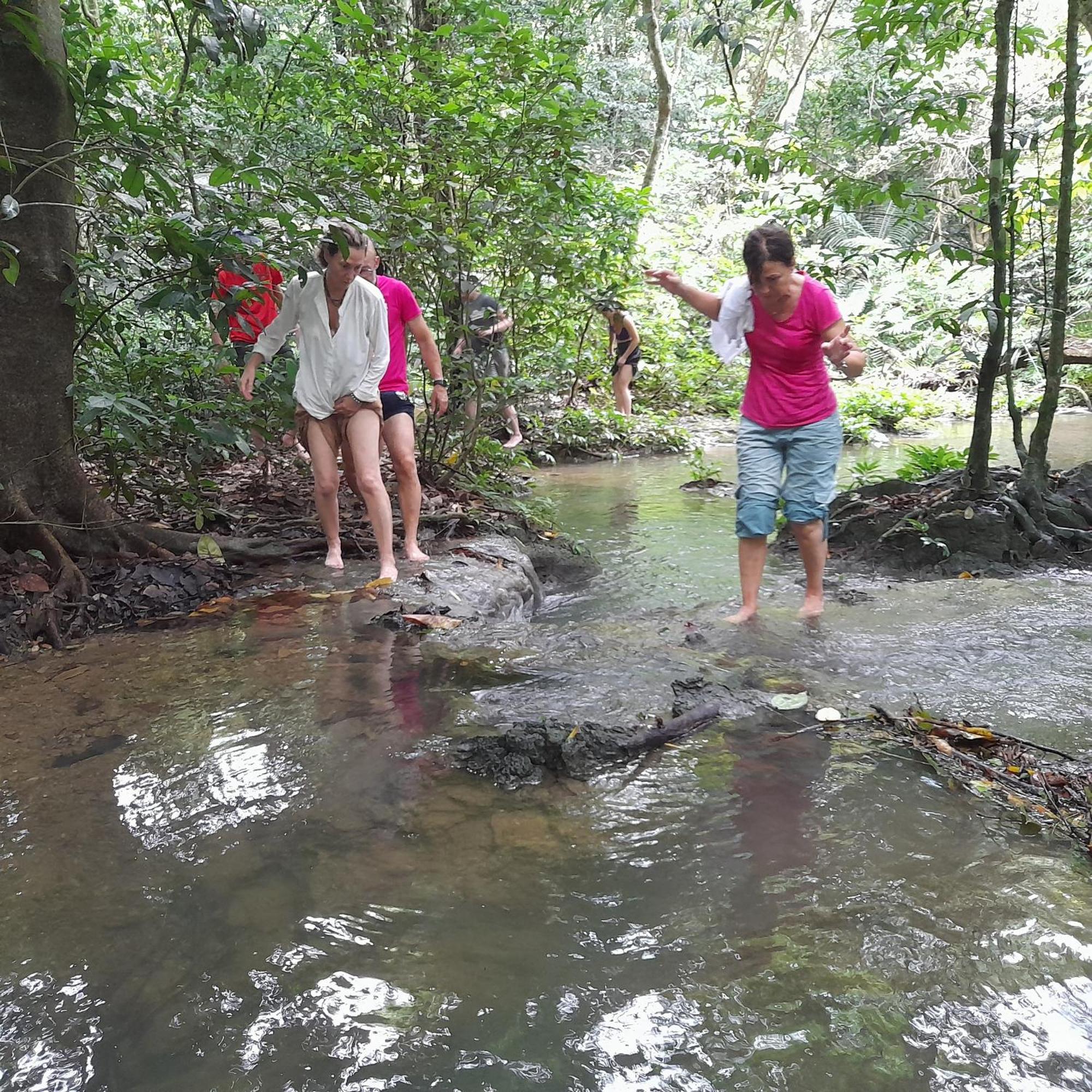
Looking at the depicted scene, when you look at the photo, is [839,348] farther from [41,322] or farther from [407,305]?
[41,322]

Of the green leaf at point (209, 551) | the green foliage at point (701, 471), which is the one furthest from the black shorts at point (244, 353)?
the green foliage at point (701, 471)

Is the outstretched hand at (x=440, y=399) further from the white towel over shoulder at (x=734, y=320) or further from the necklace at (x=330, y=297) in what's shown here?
the white towel over shoulder at (x=734, y=320)

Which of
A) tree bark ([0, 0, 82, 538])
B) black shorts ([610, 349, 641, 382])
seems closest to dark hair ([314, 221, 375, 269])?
tree bark ([0, 0, 82, 538])

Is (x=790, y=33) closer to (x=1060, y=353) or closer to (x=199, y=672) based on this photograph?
(x=1060, y=353)

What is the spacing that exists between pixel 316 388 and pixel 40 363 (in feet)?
4.51

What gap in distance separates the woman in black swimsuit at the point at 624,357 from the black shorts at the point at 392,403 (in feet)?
19.4

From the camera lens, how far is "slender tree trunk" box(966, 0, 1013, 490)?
5.39 m

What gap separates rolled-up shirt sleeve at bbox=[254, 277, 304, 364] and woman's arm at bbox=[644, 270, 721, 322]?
6.63ft

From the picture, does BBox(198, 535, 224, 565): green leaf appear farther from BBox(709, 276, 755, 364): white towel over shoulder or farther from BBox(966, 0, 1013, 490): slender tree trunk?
BBox(966, 0, 1013, 490): slender tree trunk

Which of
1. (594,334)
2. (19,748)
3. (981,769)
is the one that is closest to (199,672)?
A: (19,748)

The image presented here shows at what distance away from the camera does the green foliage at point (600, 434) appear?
11125 millimetres

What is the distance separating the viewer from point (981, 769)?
100 inches

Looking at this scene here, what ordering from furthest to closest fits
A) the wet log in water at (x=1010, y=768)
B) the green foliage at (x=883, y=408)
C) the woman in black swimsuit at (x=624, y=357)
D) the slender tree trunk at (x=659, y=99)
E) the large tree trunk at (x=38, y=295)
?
1. the green foliage at (x=883, y=408)
2. the slender tree trunk at (x=659, y=99)
3. the woman in black swimsuit at (x=624, y=357)
4. the large tree trunk at (x=38, y=295)
5. the wet log in water at (x=1010, y=768)

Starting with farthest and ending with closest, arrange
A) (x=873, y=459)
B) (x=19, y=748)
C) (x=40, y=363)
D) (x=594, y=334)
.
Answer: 1. (x=594, y=334)
2. (x=873, y=459)
3. (x=40, y=363)
4. (x=19, y=748)
